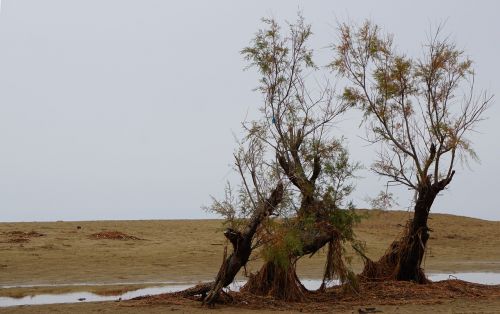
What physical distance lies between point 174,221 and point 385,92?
22.5 meters

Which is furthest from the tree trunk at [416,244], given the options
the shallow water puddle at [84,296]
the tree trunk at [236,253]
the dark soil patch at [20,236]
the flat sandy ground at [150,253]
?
the dark soil patch at [20,236]

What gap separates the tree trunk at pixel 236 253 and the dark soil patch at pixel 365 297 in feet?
1.25

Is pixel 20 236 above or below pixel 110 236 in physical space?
below

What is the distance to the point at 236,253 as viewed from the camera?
52.7 feet

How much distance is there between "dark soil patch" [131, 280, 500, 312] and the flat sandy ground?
0.85m

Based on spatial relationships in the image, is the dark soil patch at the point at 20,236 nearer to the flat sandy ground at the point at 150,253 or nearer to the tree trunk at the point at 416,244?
the flat sandy ground at the point at 150,253

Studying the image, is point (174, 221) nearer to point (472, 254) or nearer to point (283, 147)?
point (472, 254)

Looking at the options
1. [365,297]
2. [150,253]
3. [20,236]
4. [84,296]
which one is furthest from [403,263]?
[20,236]

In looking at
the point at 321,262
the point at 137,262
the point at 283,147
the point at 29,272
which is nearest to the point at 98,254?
the point at 137,262

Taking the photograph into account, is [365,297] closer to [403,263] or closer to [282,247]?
[403,263]

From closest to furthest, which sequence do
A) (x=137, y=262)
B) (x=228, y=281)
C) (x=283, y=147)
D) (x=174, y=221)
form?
(x=228, y=281), (x=283, y=147), (x=137, y=262), (x=174, y=221)

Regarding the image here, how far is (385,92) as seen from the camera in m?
21.4

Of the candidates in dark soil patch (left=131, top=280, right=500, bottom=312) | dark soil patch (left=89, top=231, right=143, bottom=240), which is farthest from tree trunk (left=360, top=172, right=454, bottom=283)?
dark soil patch (left=89, top=231, right=143, bottom=240)

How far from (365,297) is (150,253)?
11.5 m
